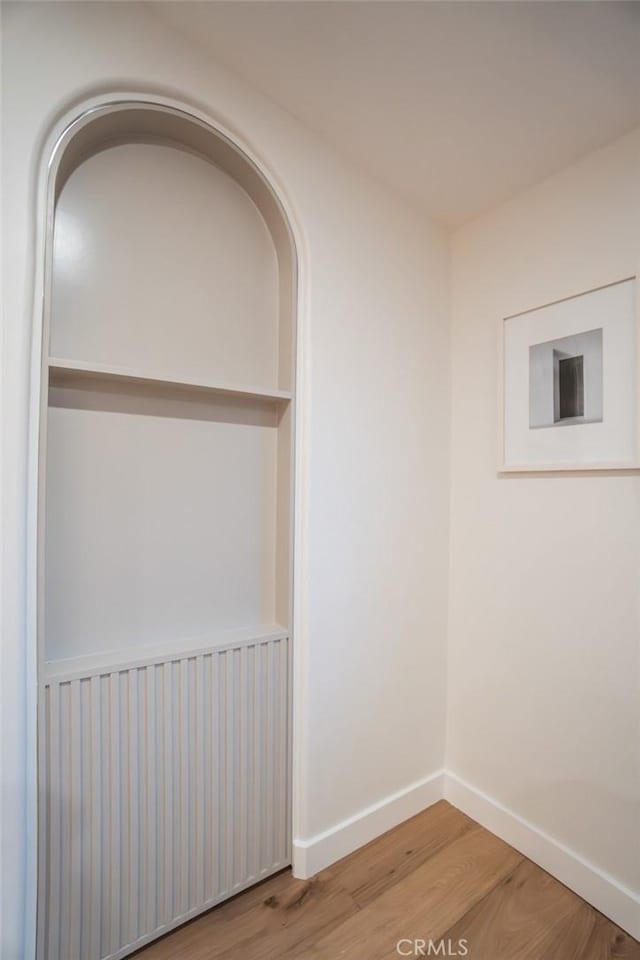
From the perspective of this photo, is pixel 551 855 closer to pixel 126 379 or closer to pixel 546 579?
pixel 546 579

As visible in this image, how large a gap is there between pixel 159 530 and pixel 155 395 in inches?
16.8

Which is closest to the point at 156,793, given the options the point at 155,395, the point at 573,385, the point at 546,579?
the point at 155,395

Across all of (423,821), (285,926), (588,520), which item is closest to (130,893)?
(285,926)

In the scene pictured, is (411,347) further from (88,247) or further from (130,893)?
(130,893)

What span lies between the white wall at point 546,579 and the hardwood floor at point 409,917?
18 cm

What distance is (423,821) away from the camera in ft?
5.85

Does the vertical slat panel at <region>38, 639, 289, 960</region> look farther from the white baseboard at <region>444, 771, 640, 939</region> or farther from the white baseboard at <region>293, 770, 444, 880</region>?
the white baseboard at <region>444, 771, 640, 939</region>

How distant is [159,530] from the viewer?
137 cm

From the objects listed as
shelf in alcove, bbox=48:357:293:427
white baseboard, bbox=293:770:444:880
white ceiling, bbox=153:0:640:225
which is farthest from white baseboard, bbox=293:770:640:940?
white ceiling, bbox=153:0:640:225

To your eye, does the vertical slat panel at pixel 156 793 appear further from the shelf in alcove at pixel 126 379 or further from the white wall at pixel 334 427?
the shelf in alcove at pixel 126 379

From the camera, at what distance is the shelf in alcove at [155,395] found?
1.18 meters

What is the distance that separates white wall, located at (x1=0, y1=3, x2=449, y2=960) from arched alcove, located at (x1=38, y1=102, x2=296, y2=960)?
7 centimetres

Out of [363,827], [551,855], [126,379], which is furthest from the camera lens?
[363,827]

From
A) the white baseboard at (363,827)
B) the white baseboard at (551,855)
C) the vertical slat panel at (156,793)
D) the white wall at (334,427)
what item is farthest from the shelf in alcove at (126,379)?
the white baseboard at (551,855)
